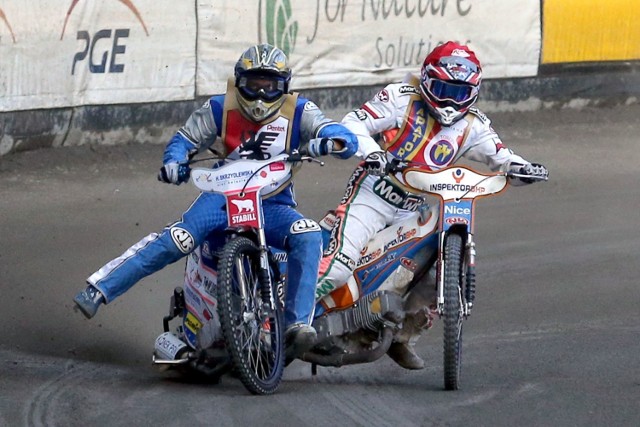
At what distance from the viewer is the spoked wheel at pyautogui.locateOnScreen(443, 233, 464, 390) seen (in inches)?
256

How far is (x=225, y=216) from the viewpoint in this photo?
657 centimetres

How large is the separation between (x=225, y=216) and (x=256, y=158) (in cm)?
43

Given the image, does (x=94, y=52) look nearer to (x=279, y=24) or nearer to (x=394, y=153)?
(x=279, y=24)

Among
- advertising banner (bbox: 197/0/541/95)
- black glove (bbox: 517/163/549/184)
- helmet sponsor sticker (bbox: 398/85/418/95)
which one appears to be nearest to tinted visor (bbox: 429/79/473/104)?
helmet sponsor sticker (bbox: 398/85/418/95)

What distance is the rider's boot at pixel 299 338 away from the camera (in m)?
6.55

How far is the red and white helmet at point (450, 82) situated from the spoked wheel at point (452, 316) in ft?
2.95

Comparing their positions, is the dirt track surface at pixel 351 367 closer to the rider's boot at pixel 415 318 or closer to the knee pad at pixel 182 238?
the rider's boot at pixel 415 318

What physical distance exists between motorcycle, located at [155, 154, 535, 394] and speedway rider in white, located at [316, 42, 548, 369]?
98mm

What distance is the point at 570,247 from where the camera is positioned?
33.8 feet

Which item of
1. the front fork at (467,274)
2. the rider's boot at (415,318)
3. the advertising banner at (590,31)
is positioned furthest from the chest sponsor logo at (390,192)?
the advertising banner at (590,31)

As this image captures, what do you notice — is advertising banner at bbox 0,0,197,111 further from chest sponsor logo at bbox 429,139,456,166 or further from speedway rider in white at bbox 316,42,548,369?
chest sponsor logo at bbox 429,139,456,166

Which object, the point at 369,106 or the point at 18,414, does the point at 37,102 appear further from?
the point at 18,414

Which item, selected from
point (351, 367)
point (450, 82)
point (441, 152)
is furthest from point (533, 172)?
point (351, 367)

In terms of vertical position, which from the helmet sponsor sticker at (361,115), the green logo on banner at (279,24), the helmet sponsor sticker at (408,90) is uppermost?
the green logo on banner at (279,24)
